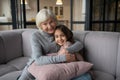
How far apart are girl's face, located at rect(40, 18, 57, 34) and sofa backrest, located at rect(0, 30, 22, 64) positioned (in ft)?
2.48

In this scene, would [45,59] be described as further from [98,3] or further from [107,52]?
[98,3]

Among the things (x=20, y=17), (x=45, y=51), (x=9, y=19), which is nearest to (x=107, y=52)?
(x=45, y=51)

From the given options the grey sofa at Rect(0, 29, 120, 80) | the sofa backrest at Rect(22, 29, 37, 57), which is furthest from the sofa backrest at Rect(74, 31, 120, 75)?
the sofa backrest at Rect(22, 29, 37, 57)

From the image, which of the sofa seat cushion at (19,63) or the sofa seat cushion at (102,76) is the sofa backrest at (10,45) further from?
the sofa seat cushion at (102,76)

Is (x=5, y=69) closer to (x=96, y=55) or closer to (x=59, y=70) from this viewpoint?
(x=59, y=70)

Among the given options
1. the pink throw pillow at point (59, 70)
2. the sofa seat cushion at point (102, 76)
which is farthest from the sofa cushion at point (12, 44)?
the sofa seat cushion at point (102, 76)

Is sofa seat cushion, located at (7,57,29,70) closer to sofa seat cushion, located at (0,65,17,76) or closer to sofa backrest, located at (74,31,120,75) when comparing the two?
sofa seat cushion, located at (0,65,17,76)

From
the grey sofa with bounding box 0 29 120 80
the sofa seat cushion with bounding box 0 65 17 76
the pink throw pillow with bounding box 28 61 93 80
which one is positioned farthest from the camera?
the sofa seat cushion with bounding box 0 65 17 76

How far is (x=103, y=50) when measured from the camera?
6.28ft

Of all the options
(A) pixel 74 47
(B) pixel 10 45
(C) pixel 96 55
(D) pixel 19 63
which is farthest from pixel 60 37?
(B) pixel 10 45

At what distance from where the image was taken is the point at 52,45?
179 centimetres

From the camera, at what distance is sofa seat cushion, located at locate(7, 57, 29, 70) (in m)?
2.16

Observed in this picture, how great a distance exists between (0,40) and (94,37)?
119 centimetres

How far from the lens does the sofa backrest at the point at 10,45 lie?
2275 millimetres
